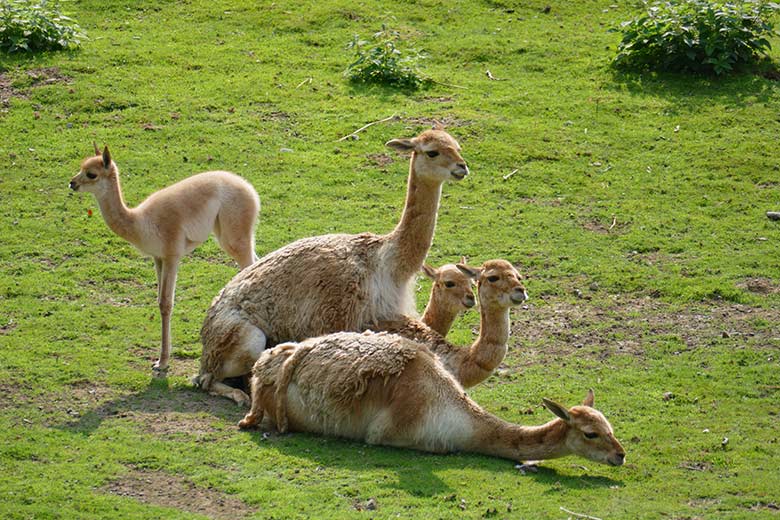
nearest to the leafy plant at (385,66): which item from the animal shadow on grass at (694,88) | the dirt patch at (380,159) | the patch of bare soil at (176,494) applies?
the dirt patch at (380,159)

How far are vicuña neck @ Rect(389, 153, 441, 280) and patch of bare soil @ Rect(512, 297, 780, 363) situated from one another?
4.90 ft

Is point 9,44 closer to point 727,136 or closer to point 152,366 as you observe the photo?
point 152,366

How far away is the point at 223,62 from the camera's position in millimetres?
17750

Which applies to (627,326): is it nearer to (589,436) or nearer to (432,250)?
(432,250)

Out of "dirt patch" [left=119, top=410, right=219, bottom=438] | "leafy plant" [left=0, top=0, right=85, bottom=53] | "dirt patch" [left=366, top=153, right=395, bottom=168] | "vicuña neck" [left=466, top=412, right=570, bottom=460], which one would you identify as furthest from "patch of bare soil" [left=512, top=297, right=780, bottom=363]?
"leafy plant" [left=0, top=0, right=85, bottom=53]

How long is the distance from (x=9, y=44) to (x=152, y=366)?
28.7ft

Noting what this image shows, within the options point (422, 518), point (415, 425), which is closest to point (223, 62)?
point (415, 425)

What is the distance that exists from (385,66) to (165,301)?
7.17 metres

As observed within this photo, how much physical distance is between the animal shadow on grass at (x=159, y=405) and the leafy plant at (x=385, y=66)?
7769 millimetres

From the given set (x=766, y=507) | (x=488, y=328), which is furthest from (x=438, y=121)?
(x=766, y=507)

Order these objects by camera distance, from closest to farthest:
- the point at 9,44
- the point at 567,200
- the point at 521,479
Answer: the point at 521,479 < the point at 567,200 < the point at 9,44

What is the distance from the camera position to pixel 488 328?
957cm

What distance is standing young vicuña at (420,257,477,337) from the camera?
33.2 ft

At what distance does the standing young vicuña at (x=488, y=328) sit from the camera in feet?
30.8
